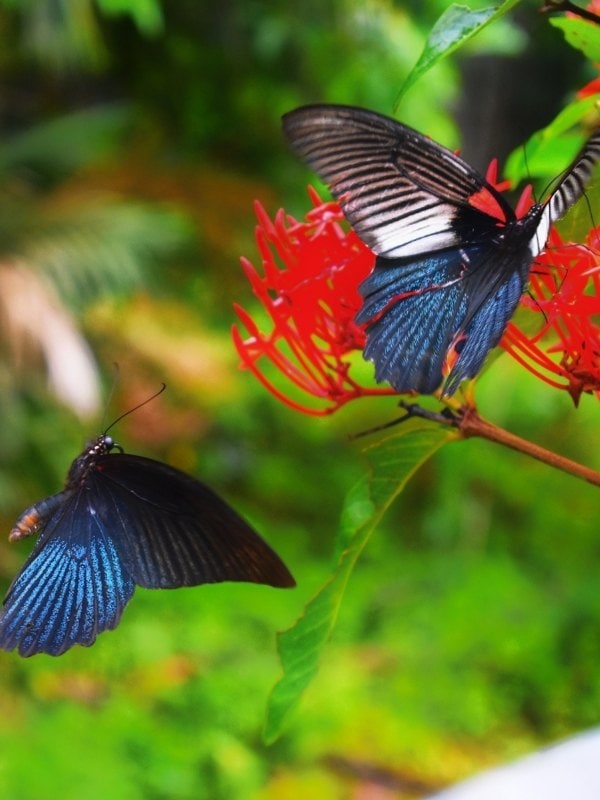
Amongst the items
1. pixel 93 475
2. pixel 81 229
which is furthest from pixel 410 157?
pixel 81 229

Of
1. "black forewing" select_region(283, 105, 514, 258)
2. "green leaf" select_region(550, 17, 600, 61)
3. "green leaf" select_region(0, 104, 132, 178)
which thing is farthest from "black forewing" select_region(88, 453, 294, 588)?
"green leaf" select_region(0, 104, 132, 178)

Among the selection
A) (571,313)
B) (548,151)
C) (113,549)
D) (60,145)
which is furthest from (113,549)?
(60,145)

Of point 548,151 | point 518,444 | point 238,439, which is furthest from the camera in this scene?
point 238,439

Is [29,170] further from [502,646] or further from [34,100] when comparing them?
[502,646]

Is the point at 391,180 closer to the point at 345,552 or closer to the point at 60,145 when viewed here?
the point at 345,552

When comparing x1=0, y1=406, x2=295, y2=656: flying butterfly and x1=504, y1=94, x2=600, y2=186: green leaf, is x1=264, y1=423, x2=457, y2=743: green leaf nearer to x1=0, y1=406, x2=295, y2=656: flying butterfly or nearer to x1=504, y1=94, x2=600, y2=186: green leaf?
x1=0, y1=406, x2=295, y2=656: flying butterfly
